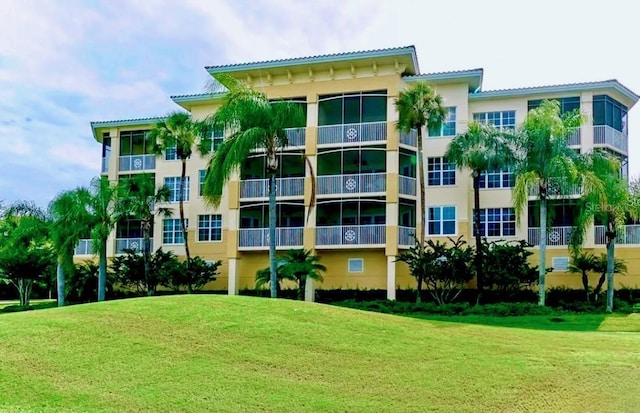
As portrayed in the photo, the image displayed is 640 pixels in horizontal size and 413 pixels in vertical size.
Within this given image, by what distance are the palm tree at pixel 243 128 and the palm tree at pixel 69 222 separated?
10.4 meters

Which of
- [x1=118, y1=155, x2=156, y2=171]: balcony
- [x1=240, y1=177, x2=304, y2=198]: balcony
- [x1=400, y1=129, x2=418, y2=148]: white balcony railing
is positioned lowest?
[x1=240, y1=177, x2=304, y2=198]: balcony

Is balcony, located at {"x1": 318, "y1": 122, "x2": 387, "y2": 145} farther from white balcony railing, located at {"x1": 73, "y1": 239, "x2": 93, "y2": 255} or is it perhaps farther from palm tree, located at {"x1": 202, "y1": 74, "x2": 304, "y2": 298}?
white balcony railing, located at {"x1": 73, "y1": 239, "x2": 93, "y2": 255}

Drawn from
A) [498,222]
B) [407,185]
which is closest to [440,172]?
[407,185]

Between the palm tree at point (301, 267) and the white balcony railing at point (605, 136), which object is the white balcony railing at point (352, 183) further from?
the white balcony railing at point (605, 136)

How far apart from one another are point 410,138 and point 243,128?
1207cm

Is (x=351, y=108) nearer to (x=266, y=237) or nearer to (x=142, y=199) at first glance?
(x=266, y=237)

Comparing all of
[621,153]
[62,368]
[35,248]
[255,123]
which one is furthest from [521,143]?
[35,248]

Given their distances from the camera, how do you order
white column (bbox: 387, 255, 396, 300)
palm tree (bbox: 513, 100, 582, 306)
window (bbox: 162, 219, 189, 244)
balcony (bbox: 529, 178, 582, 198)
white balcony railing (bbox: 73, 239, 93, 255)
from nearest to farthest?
palm tree (bbox: 513, 100, 582, 306) → balcony (bbox: 529, 178, 582, 198) → white column (bbox: 387, 255, 396, 300) → window (bbox: 162, 219, 189, 244) → white balcony railing (bbox: 73, 239, 93, 255)

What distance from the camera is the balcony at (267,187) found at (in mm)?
38781

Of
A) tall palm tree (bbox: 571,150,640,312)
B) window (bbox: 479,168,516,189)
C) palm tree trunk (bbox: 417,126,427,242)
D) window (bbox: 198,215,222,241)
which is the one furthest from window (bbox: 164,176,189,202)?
tall palm tree (bbox: 571,150,640,312)

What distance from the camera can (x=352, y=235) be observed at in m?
37.2

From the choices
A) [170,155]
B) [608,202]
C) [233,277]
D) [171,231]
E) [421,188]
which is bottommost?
[233,277]

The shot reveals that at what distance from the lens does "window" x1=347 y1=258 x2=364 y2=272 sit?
3844 centimetres

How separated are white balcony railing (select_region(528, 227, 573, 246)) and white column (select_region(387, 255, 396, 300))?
722 centimetres
